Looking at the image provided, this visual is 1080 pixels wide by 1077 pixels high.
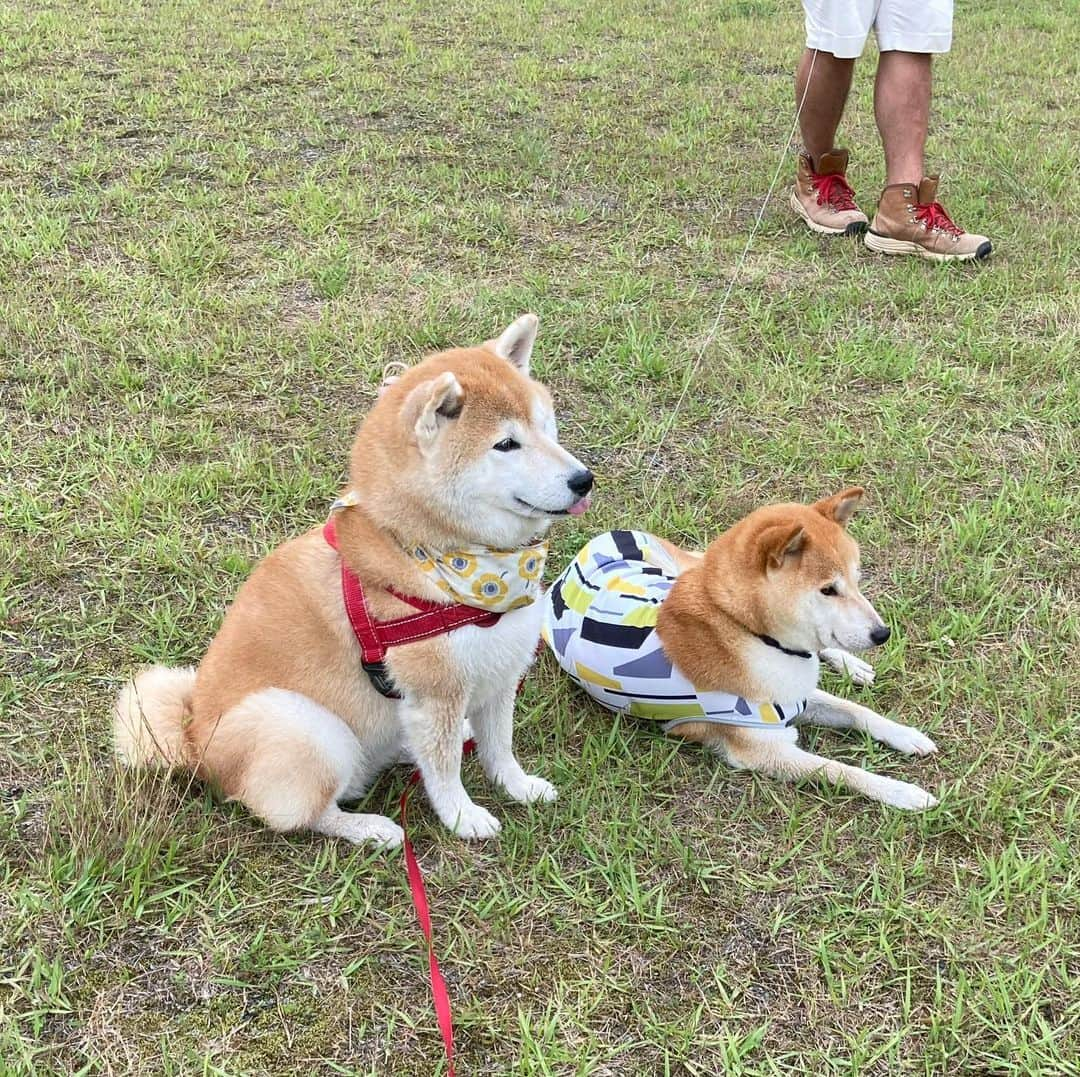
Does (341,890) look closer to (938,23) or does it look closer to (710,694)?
(710,694)

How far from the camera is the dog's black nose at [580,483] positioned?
6.64ft

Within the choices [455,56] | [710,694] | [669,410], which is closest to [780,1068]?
[710,694]

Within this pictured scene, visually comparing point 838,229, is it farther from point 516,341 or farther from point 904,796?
A: point 904,796

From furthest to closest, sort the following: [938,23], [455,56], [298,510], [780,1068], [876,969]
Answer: [455,56] < [938,23] < [298,510] < [876,969] < [780,1068]

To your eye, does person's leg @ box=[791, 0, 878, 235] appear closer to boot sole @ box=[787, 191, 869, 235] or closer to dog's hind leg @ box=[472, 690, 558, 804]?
boot sole @ box=[787, 191, 869, 235]

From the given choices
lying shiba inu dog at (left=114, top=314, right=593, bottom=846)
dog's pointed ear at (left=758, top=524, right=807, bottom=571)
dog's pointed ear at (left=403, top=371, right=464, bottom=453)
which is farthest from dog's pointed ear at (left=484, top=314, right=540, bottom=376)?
dog's pointed ear at (left=758, top=524, right=807, bottom=571)

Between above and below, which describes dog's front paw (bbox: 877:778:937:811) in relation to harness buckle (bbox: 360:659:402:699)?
below

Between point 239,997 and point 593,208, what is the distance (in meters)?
4.72

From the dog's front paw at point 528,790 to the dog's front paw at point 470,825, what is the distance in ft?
0.42

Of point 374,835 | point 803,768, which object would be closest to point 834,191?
point 803,768

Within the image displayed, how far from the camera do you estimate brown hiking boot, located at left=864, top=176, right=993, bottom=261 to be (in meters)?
4.99

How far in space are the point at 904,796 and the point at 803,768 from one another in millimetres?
243

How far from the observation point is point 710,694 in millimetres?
2463

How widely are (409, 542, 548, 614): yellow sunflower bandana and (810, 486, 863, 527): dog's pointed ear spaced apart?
0.88 metres
